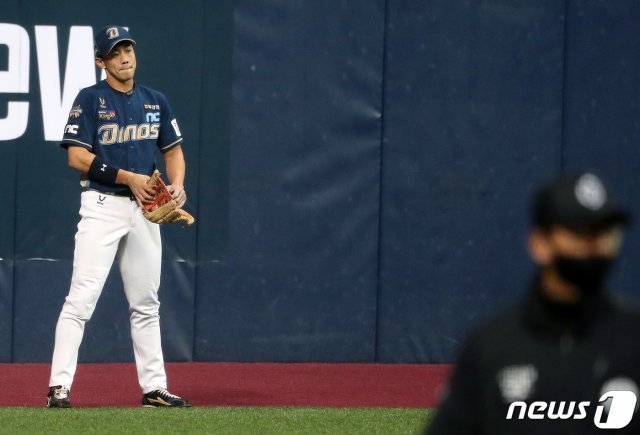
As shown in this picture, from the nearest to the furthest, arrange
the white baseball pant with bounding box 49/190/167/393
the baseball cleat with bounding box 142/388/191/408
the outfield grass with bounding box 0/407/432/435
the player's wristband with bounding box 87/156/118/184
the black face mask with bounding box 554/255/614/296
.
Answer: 1. the black face mask with bounding box 554/255/614/296
2. the outfield grass with bounding box 0/407/432/435
3. the player's wristband with bounding box 87/156/118/184
4. the white baseball pant with bounding box 49/190/167/393
5. the baseball cleat with bounding box 142/388/191/408

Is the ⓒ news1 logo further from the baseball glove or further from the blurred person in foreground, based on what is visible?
the baseball glove

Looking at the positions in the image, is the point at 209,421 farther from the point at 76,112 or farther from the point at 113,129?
the point at 76,112

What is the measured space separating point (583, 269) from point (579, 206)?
0.10 m

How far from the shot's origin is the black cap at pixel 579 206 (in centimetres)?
198

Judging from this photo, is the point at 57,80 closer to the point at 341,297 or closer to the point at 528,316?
the point at 341,297

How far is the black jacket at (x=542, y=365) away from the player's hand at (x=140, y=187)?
14.1 feet

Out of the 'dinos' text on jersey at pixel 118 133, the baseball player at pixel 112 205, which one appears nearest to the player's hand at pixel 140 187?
the baseball player at pixel 112 205

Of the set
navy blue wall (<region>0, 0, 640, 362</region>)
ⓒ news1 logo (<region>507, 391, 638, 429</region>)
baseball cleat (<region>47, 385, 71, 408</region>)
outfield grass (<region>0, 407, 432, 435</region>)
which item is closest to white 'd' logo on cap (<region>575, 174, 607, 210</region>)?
ⓒ news1 logo (<region>507, 391, 638, 429</region>)

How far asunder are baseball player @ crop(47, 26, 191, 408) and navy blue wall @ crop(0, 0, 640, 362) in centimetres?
179

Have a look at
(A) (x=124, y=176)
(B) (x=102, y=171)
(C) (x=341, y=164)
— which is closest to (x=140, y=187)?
(A) (x=124, y=176)

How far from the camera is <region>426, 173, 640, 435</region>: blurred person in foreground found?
2.00 metres

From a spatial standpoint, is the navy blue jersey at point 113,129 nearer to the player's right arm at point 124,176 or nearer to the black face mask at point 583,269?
the player's right arm at point 124,176

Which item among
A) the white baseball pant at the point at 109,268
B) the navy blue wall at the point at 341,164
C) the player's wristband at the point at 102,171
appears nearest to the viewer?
the player's wristband at the point at 102,171

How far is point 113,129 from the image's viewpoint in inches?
250
